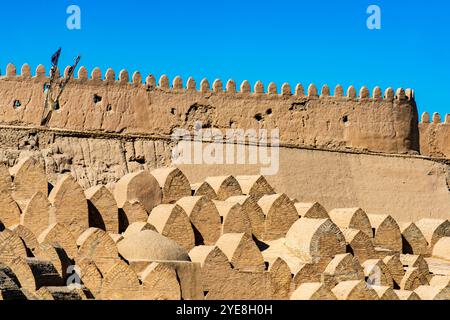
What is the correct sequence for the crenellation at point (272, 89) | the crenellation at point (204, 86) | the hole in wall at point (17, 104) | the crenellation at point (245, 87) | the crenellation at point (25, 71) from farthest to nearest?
1. the crenellation at point (272, 89)
2. the crenellation at point (245, 87)
3. the crenellation at point (204, 86)
4. the crenellation at point (25, 71)
5. the hole in wall at point (17, 104)

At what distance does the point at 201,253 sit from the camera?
24.5 metres

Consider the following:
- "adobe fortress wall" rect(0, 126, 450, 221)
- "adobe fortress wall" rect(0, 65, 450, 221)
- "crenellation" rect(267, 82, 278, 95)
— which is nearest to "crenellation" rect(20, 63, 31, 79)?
"adobe fortress wall" rect(0, 65, 450, 221)

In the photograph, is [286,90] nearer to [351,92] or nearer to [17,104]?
[351,92]

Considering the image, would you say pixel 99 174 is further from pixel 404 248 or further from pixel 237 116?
pixel 404 248

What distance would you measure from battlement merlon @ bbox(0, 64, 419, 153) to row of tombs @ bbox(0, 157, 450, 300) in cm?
283

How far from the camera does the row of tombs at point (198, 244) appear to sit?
73.7ft

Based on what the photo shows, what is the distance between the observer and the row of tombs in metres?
22.5

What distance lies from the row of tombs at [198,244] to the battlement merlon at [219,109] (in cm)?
283

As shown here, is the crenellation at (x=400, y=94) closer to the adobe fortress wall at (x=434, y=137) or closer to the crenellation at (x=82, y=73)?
the adobe fortress wall at (x=434, y=137)

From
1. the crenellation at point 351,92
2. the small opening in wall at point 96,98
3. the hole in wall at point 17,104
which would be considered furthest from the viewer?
the crenellation at point 351,92

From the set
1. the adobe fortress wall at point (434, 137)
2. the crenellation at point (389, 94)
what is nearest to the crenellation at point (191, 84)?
the crenellation at point (389, 94)

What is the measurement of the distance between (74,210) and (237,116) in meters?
8.04
